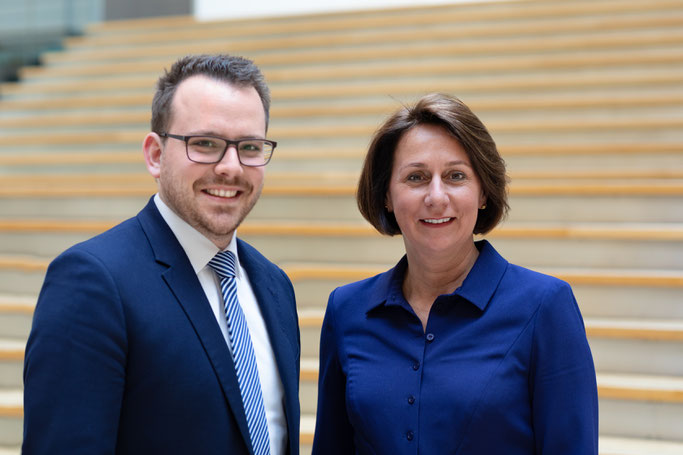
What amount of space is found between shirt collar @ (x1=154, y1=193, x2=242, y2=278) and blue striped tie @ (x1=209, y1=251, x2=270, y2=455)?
3 cm

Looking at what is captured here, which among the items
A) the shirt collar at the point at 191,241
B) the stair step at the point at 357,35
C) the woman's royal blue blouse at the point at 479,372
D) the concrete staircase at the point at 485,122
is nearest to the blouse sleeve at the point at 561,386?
the woman's royal blue blouse at the point at 479,372

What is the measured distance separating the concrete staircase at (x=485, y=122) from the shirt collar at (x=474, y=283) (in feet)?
1.69

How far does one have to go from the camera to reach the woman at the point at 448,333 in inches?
46.0

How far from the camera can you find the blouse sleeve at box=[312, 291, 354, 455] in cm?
142

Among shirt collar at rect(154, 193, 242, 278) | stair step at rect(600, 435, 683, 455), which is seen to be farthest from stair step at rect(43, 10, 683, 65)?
shirt collar at rect(154, 193, 242, 278)

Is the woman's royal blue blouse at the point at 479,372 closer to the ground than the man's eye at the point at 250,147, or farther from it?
closer to the ground

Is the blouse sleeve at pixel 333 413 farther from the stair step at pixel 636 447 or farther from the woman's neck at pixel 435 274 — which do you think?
the stair step at pixel 636 447

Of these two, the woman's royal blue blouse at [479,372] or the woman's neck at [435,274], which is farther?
the woman's neck at [435,274]

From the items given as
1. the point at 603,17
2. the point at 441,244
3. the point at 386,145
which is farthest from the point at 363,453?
the point at 603,17

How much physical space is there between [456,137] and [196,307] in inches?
23.5

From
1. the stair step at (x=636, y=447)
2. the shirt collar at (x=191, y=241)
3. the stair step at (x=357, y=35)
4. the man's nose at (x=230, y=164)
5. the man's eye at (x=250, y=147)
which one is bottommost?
the stair step at (x=636, y=447)

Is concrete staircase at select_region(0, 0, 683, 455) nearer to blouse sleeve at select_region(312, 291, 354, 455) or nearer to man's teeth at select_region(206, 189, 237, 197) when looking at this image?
man's teeth at select_region(206, 189, 237, 197)

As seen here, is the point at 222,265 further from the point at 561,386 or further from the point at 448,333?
the point at 561,386

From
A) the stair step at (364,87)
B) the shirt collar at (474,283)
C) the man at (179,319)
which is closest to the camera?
the man at (179,319)
